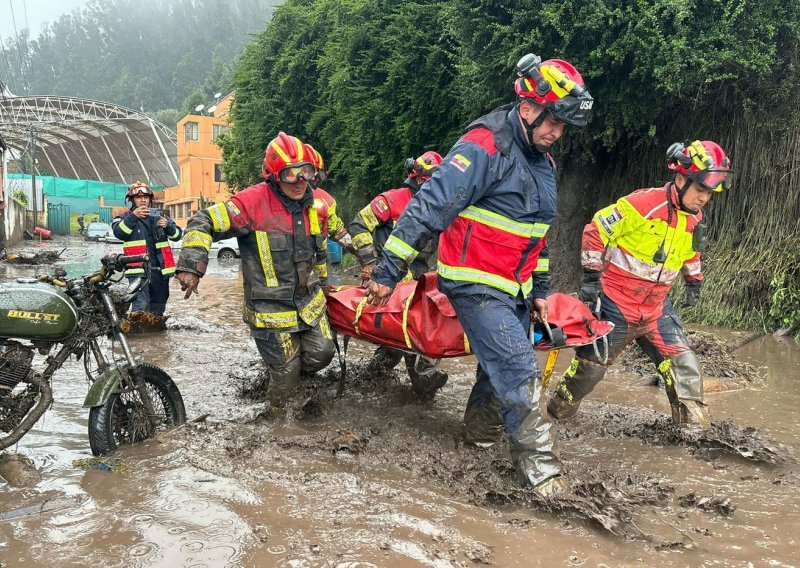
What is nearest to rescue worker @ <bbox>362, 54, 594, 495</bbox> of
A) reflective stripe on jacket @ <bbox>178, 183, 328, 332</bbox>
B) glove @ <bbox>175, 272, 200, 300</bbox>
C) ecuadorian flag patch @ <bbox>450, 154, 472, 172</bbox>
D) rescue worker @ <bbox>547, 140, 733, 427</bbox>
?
ecuadorian flag patch @ <bbox>450, 154, 472, 172</bbox>

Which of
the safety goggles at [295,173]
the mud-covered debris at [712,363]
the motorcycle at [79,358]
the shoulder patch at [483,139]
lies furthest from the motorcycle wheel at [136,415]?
the mud-covered debris at [712,363]

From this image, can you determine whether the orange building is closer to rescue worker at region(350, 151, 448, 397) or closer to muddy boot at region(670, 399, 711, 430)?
rescue worker at region(350, 151, 448, 397)

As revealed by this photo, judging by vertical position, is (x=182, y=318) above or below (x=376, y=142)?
below

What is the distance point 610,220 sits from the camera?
468 cm

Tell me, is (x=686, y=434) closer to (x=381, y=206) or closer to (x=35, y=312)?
(x=381, y=206)

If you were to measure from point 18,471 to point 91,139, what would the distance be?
7588 centimetres

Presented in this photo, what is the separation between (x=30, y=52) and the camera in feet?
434

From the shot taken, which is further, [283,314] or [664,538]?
[283,314]

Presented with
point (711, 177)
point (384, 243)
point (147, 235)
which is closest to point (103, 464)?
point (384, 243)

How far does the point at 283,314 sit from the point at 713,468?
289cm

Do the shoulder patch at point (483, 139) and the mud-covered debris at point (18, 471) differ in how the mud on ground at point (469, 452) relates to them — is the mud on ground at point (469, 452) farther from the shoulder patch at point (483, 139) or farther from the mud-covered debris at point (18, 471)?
the shoulder patch at point (483, 139)

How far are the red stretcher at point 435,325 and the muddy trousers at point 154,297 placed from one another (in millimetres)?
4735

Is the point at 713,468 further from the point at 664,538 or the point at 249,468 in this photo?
the point at 249,468

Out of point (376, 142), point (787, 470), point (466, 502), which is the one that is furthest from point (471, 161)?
point (376, 142)
